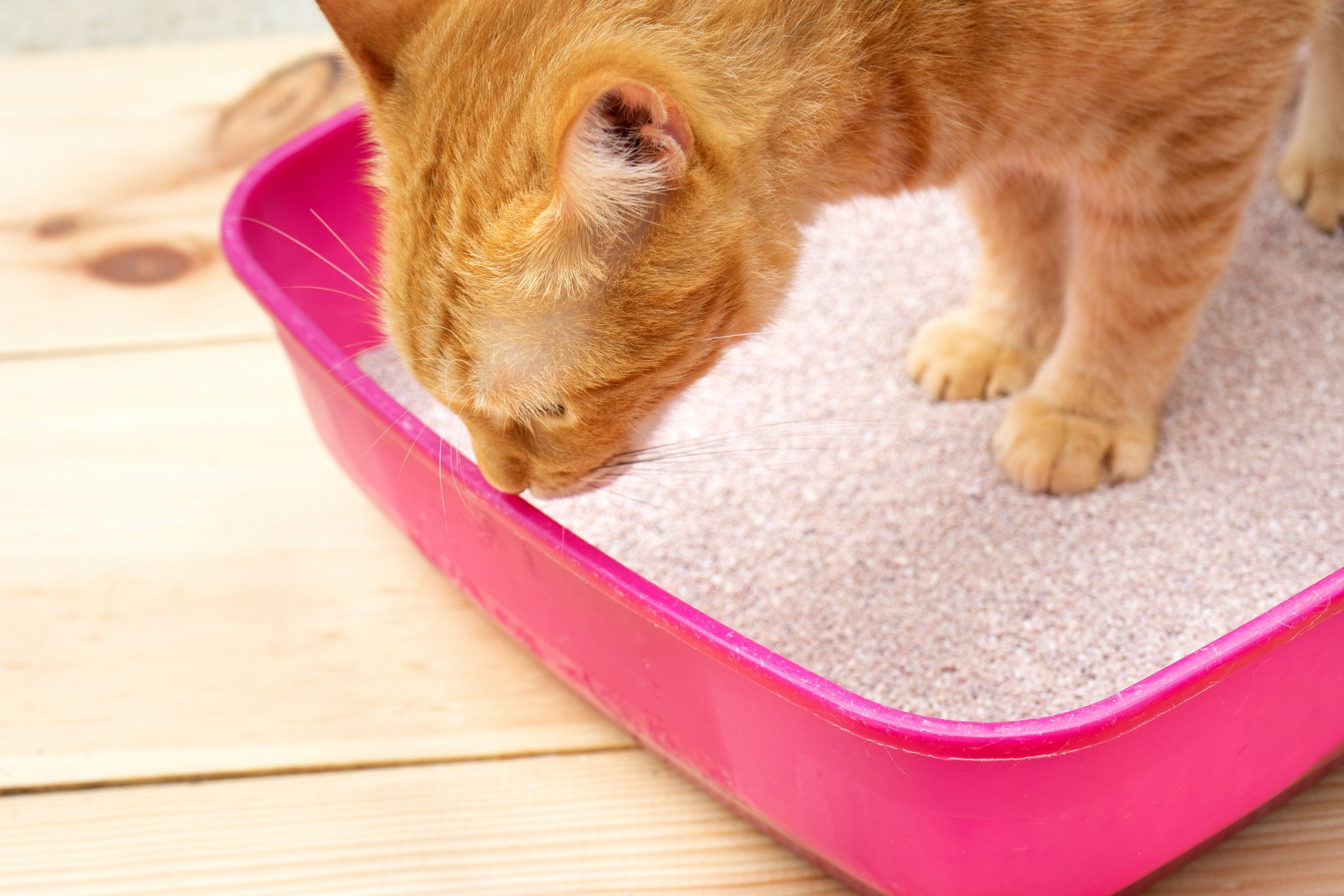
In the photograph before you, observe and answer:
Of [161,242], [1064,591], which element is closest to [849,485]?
[1064,591]

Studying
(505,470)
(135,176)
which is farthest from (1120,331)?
(135,176)

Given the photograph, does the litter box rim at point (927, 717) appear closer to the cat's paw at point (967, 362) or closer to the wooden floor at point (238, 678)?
the wooden floor at point (238, 678)

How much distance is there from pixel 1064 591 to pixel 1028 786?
31 cm

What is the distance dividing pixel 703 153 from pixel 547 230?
0.29ft

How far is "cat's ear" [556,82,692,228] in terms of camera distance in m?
0.51

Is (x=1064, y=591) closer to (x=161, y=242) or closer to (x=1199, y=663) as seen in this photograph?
(x=1199, y=663)

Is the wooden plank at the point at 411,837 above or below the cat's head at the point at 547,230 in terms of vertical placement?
below

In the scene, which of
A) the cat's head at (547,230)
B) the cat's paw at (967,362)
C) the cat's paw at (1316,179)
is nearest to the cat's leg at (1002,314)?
the cat's paw at (967,362)

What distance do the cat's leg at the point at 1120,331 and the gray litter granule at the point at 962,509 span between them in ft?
0.09

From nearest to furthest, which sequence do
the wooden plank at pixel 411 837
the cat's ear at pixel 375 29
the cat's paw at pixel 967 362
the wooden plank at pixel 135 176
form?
the cat's ear at pixel 375 29
the wooden plank at pixel 411 837
the cat's paw at pixel 967 362
the wooden plank at pixel 135 176

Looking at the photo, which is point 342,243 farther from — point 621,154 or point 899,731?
point 899,731

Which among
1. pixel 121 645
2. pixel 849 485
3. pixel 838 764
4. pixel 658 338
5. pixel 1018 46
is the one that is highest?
pixel 1018 46

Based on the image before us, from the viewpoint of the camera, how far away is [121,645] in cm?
94

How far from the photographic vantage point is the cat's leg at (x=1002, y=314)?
3.32 ft
